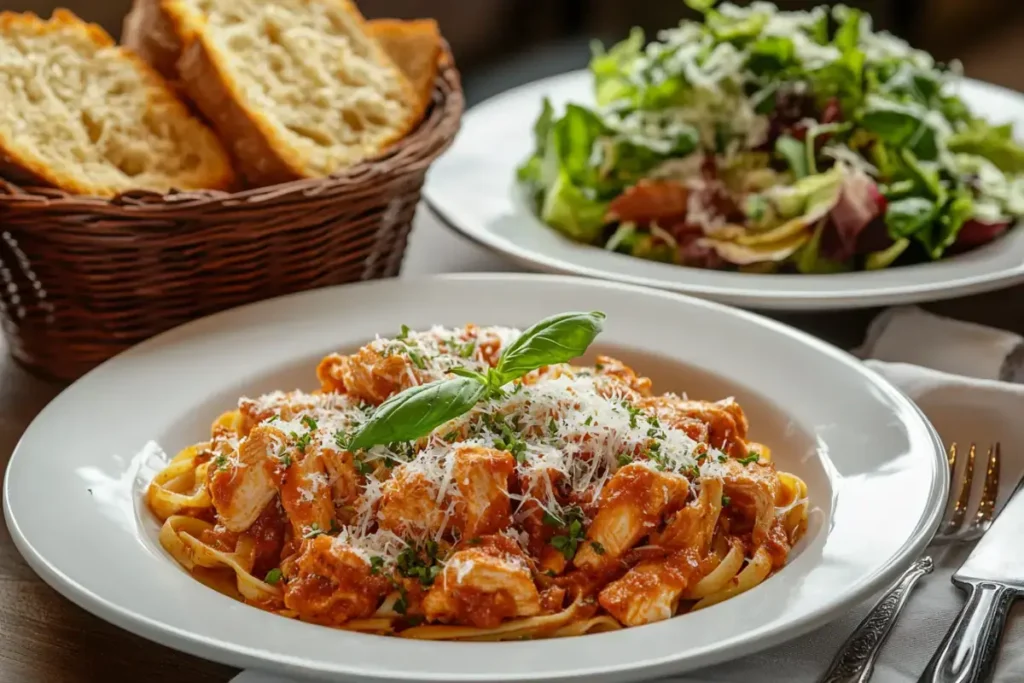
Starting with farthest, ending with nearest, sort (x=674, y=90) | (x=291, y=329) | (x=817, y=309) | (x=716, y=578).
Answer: (x=674, y=90), (x=817, y=309), (x=291, y=329), (x=716, y=578)

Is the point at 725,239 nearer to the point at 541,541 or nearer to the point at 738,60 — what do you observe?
the point at 738,60

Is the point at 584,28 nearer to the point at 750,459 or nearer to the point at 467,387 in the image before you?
the point at 750,459

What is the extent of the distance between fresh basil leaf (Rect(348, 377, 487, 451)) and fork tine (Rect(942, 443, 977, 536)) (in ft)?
Answer: 3.51

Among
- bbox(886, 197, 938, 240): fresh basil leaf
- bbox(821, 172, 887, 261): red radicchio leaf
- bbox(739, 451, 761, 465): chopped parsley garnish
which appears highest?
bbox(739, 451, 761, 465): chopped parsley garnish

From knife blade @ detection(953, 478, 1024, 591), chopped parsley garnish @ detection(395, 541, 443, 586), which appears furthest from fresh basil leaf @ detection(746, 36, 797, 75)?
chopped parsley garnish @ detection(395, 541, 443, 586)

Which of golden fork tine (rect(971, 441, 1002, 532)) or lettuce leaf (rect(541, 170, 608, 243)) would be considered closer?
golden fork tine (rect(971, 441, 1002, 532))

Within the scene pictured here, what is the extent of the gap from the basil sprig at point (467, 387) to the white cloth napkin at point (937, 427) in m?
0.52

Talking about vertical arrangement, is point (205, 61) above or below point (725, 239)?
above

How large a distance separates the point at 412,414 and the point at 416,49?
2.06 metres

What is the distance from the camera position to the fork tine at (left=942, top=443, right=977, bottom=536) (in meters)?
2.58

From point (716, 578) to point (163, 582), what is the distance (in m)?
1.01

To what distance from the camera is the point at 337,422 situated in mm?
2516

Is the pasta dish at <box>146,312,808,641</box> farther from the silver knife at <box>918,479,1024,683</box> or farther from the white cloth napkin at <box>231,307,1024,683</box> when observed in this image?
the silver knife at <box>918,479,1024,683</box>

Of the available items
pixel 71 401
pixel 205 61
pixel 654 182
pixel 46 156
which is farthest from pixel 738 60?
pixel 71 401
